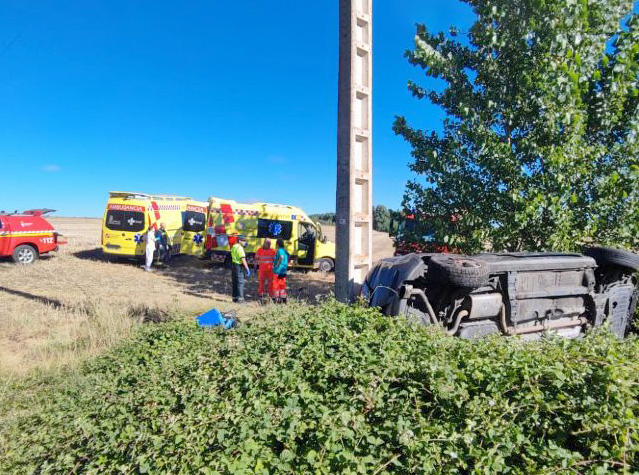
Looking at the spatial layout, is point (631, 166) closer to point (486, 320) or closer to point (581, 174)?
point (581, 174)

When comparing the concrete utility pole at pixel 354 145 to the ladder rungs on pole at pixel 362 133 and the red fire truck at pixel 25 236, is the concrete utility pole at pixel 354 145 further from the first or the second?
the red fire truck at pixel 25 236

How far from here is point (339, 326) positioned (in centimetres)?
373

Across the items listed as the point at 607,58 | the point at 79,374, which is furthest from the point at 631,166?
the point at 79,374

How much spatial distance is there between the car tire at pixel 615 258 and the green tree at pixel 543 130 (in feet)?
2.03

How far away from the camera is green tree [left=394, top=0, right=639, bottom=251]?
20.5 feet

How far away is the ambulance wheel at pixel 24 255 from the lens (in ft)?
46.2

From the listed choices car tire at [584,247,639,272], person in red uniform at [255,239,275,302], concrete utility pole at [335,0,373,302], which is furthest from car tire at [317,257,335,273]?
car tire at [584,247,639,272]

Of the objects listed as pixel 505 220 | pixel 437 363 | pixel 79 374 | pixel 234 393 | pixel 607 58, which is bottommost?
pixel 79 374

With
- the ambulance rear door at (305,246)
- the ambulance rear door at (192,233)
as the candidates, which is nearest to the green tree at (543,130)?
the ambulance rear door at (305,246)

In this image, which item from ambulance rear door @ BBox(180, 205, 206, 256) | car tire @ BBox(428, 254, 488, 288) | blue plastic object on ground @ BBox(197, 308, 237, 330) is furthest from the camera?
ambulance rear door @ BBox(180, 205, 206, 256)

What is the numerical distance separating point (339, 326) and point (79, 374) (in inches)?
120

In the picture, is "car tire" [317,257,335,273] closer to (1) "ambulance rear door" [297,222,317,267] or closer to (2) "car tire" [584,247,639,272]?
(1) "ambulance rear door" [297,222,317,267]

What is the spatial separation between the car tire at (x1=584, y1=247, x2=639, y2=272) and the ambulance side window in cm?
1078

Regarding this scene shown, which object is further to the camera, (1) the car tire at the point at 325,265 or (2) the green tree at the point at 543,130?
(1) the car tire at the point at 325,265
